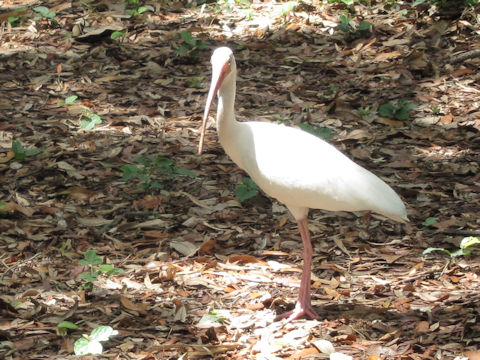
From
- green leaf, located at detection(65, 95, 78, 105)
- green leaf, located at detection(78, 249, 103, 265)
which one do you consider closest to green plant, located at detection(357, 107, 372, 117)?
green leaf, located at detection(65, 95, 78, 105)

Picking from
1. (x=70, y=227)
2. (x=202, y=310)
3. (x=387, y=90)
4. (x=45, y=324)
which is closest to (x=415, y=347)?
(x=202, y=310)

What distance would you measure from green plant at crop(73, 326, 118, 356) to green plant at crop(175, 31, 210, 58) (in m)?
4.46

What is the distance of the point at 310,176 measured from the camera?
4.21m

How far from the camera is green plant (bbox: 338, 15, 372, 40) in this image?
7.91m

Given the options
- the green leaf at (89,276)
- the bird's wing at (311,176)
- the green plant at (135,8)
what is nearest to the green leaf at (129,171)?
the green leaf at (89,276)

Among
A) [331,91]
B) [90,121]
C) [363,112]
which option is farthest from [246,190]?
[331,91]

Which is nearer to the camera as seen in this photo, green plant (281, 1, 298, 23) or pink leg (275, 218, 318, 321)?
pink leg (275, 218, 318, 321)

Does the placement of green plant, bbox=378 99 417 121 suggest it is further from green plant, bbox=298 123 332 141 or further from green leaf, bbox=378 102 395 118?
green plant, bbox=298 123 332 141

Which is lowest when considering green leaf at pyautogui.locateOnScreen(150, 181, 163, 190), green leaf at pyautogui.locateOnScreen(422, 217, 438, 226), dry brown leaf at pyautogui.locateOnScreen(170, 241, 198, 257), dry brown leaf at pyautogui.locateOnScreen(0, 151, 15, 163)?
dry brown leaf at pyautogui.locateOnScreen(170, 241, 198, 257)

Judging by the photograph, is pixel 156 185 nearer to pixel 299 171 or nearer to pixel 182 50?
pixel 299 171

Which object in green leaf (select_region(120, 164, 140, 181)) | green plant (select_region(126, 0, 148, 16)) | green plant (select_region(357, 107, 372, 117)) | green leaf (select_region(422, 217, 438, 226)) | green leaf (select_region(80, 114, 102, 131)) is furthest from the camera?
green plant (select_region(126, 0, 148, 16))

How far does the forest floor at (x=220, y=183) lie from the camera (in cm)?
423

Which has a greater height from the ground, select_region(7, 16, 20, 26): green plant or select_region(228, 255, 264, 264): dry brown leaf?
select_region(7, 16, 20, 26): green plant

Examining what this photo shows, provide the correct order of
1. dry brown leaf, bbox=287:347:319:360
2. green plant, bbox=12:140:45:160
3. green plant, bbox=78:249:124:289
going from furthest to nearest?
green plant, bbox=12:140:45:160 → green plant, bbox=78:249:124:289 → dry brown leaf, bbox=287:347:319:360
